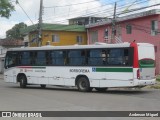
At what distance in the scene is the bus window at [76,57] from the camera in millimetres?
23706

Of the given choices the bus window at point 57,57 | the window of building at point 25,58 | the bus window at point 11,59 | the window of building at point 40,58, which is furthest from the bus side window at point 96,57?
the bus window at point 11,59

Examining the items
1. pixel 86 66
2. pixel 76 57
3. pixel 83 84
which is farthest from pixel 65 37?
pixel 86 66

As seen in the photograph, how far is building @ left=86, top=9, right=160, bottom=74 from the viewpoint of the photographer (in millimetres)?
43409

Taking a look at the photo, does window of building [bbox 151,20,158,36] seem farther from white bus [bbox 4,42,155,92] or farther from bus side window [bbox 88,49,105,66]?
bus side window [bbox 88,49,105,66]

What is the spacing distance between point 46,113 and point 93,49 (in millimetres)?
9866

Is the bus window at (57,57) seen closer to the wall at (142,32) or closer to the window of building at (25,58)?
the window of building at (25,58)

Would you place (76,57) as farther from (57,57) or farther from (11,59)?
(11,59)

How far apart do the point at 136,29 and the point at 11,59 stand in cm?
2152

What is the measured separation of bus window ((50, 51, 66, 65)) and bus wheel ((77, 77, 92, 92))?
1.76 meters

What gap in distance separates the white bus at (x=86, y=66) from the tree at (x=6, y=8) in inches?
99.5

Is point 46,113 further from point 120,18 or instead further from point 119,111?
point 120,18

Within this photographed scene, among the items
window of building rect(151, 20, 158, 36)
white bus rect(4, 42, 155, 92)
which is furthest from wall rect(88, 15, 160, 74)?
white bus rect(4, 42, 155, 92)

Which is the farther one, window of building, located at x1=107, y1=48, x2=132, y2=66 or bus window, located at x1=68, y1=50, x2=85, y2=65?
bus window, located at x1=68, y1=50, x2=85, y2=65

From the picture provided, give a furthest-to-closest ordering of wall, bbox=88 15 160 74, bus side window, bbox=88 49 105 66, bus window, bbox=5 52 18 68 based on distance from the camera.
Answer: wall, bbox=88 15 160 74, bus window, bbox=5 52 18 68, bus side window, bbox=88 49 105 66
